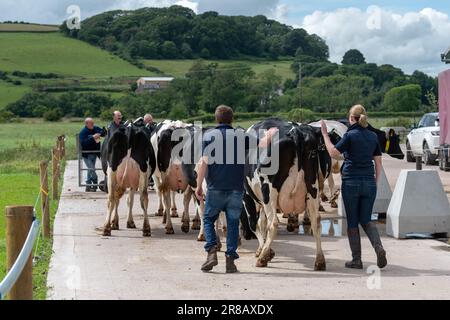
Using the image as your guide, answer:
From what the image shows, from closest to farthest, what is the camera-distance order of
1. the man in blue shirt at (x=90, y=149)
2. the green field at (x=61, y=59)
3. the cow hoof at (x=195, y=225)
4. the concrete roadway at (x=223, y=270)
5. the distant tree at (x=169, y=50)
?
the concrete roadway at (x=223, y=270), the cow hoof at (x=195, y=225), the man in blue shirt at (x=90, y=149), the green field at (x=61, y=59), the distant tree at (x=169, y=50)

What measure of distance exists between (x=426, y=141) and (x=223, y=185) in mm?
21705

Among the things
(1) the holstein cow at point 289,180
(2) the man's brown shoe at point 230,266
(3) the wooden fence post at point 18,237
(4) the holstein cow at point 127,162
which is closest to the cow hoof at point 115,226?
(4) the holstein cow at point 127,162

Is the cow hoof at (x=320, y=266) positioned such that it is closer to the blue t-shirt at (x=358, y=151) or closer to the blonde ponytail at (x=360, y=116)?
the blue t-shirt at (x=358, y=151)

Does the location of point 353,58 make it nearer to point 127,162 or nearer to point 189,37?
point 189,37

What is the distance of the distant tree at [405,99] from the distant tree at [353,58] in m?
36.4

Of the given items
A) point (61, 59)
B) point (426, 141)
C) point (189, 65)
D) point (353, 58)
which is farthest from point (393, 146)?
point (61, 59)

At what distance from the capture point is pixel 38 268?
A: 38.3 feet

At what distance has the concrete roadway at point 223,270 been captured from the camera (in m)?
9.70

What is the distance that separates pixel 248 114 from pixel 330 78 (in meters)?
14.7

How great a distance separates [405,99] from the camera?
67562 millimetres

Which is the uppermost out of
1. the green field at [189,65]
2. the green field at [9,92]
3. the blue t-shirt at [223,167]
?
the green field at [189,65]

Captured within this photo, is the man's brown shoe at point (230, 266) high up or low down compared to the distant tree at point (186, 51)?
down

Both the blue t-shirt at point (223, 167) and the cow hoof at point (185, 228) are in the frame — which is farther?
the cow hoof at point (185, 228)
